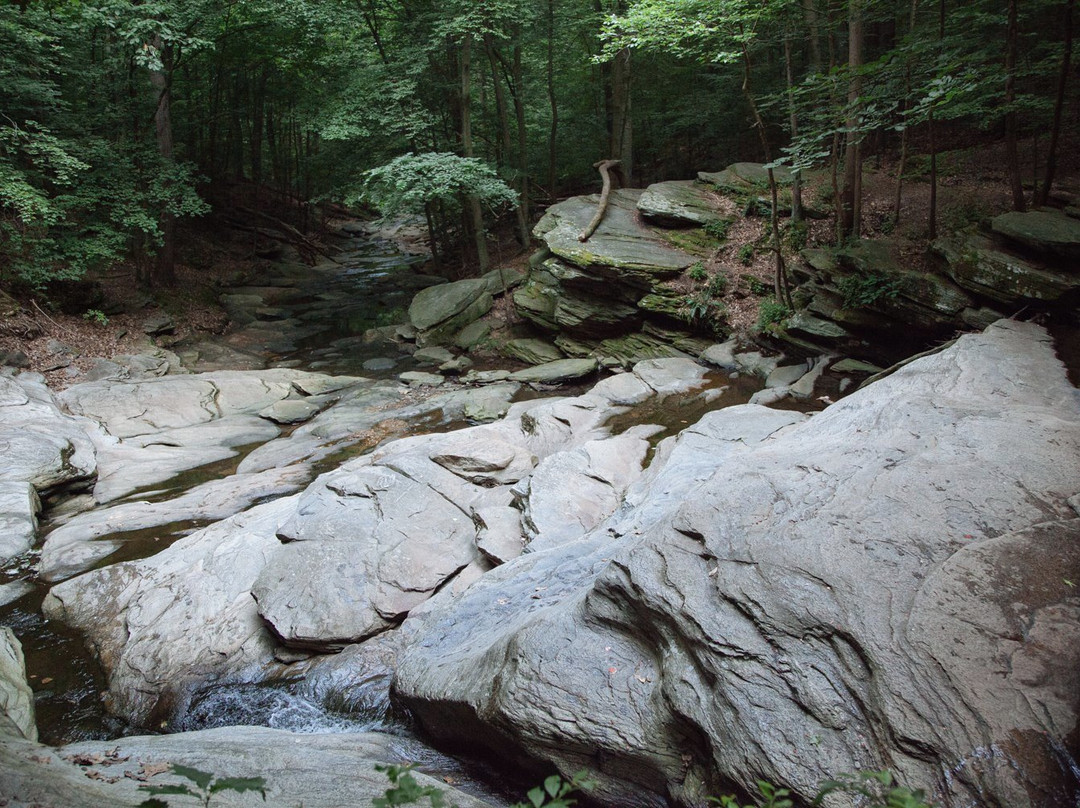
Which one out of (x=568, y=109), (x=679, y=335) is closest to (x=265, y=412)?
(x=679, y=335)

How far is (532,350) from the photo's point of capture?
1470 cm

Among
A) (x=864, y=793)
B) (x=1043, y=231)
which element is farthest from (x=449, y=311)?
(x=864, y=793)

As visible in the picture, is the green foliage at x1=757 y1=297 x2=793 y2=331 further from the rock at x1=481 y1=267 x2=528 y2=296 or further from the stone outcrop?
the rock at x1=481 y1=267 x2=528 y2=296

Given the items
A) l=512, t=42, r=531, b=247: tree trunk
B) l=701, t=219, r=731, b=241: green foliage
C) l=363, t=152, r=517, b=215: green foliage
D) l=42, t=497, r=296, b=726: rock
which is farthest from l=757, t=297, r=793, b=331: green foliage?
l=42, t=497, r=296, b=726: rock

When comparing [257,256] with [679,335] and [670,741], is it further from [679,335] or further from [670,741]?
[670,741]

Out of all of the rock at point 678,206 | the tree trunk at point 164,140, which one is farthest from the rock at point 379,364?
the rock at point 678,206

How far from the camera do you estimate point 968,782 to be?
2367 millimetres

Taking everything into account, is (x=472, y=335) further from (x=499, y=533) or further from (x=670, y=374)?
(x=499, y=533)

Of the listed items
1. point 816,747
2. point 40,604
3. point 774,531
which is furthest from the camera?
point 40,604

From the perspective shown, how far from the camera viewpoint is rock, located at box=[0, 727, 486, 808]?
2.32m

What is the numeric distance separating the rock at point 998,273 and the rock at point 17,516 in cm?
1324

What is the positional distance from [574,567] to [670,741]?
2.09 meters

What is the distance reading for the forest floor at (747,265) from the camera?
11.4 m

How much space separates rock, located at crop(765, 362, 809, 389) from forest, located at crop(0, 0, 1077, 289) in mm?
3076
